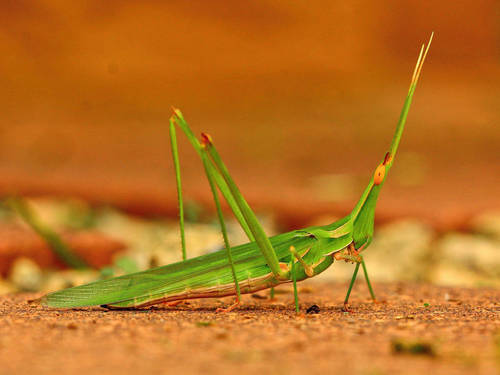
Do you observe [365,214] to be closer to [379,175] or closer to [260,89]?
[379,175]

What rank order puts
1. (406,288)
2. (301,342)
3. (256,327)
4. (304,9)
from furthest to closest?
1. (304,9)
2. (406,288)
3. (256,327)
4. (301,342)

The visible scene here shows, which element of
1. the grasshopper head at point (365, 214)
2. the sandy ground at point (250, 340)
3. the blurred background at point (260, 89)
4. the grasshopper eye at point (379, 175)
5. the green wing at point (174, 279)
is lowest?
the sandy ground at point (250, 340)

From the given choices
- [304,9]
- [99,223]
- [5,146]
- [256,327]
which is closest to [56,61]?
[5,146]

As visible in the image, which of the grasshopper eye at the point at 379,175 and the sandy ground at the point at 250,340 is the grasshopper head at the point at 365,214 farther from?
the sandy ground at the point at 250,340

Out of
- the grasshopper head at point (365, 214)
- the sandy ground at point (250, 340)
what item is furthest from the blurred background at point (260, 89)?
the sandy ground at point (250, 340)

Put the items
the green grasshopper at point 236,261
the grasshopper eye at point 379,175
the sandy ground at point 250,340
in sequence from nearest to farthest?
the sandy ground at point 250,340
the green grasshopper at point 236,261
the grasshopper eye at point 379,175

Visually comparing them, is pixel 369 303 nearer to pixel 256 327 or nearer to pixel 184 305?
pixel 184 305
